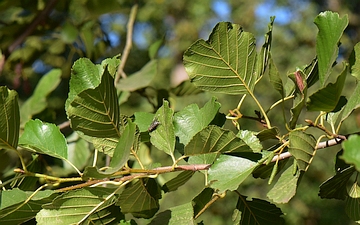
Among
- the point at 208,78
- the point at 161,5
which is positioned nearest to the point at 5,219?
the point at 208,78

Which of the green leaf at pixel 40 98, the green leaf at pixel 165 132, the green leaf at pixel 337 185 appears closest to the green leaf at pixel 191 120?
the green leaf at pixel 165 132

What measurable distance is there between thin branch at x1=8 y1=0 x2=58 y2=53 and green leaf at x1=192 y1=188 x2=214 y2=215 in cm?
71

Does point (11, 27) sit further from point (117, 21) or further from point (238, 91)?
→ point (117, 21)

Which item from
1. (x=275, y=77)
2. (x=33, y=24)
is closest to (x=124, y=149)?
(x=275, y=77)

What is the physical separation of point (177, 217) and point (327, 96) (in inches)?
7.1

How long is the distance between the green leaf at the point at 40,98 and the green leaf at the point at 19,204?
471 millimetres

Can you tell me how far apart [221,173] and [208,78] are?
10cm

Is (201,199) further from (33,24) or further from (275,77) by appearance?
(33,24)

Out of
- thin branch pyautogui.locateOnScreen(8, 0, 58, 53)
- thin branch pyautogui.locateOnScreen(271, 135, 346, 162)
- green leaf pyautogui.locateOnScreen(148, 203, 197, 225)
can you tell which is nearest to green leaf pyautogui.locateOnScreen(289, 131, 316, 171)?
thin branch pyautogui.locateOnScreen(271, 135, 346, 162)

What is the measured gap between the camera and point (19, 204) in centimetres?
45

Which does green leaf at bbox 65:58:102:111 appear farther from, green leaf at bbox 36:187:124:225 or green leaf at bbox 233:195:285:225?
green leaf at bbox 233:195:285:225

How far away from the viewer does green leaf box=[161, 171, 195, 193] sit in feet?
1.55

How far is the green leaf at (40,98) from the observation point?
3.05ft

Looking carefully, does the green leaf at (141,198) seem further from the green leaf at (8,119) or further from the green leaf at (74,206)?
the green leaf at (8,119)
